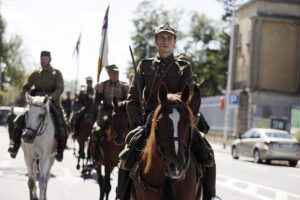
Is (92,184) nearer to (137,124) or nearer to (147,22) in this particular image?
(137,124)

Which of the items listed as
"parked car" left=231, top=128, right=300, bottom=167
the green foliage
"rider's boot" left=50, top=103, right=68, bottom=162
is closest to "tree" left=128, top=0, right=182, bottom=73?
the green foliage

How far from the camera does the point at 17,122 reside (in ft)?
41.3

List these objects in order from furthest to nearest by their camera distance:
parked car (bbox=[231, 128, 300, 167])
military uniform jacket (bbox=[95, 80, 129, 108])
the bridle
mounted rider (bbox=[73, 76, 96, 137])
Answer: parked car (bbox=[231, 128, 300, 167]) → mounted rider (bbox=[73, 76, 96, 137]) → military uniform jacket (bbox=[95, 80, 129, 108]) → the bridle

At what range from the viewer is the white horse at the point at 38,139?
11.7 m

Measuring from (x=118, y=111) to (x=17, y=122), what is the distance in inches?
75.8

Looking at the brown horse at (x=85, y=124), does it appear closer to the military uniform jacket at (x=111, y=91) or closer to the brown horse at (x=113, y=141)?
the military uniform jacket at (x=111, y=91)

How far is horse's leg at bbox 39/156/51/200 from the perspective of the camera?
37.6 feet

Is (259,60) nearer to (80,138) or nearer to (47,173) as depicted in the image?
(80,138)

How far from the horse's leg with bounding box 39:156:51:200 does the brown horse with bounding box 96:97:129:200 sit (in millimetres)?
1020

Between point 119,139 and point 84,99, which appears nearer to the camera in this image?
point 119,139

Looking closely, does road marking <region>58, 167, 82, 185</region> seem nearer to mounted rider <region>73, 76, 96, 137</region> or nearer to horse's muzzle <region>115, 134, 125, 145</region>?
mounted rider <region>73, 76, 96, 137</region>

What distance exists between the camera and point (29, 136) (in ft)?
37.9

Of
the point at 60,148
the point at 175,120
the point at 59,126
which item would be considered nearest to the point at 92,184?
the point at 60,148

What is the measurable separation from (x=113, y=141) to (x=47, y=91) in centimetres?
166
